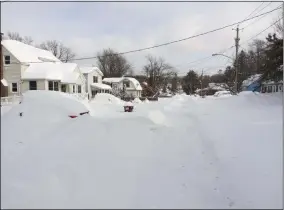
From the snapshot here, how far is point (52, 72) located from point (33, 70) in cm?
37

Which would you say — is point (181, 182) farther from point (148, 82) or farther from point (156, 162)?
point (148, 82)

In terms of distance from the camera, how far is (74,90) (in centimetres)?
498

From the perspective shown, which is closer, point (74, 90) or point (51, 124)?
point (51, 124)

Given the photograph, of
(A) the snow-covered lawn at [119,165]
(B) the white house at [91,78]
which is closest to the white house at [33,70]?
(A) the snow-covered lawn at [119,165]

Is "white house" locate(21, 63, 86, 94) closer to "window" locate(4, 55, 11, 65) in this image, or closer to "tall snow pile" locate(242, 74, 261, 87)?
"window" locate(4, 55, 11, 65)

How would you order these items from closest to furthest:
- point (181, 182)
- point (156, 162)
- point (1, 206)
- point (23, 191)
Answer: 1. point (1, 206)
2. point (23, 191)
3. point (181, 182)
4. point (156, 162)

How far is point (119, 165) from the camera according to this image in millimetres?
4047

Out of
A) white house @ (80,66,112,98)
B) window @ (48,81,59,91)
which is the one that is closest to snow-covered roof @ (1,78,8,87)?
window @ (48,81,59,91)

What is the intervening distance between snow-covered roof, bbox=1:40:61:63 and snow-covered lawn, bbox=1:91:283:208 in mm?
564

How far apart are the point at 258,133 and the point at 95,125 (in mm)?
3209

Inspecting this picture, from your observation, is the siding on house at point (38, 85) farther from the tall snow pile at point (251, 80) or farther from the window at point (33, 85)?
the tall snow pile at point (251, 80)

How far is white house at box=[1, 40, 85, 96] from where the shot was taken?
10.7 ft

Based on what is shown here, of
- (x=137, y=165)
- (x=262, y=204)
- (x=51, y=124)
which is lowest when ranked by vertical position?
(x=262, y=204)

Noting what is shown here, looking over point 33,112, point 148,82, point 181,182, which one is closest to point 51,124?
point 33,112
